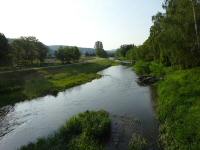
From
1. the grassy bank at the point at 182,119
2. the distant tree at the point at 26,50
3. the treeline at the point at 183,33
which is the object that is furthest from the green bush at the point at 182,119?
the distant tree at the point at 26,50

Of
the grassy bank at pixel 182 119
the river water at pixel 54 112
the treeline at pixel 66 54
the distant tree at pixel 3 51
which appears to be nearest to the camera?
the grassy bank at pixel 182 119

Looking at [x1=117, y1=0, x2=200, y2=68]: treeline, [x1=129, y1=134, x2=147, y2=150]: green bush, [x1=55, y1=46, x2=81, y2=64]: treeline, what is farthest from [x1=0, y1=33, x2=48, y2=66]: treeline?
[x1=129, y1=134, x2=147, y2=150]: green bush

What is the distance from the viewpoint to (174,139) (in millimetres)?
19375

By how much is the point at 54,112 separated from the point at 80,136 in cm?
1357

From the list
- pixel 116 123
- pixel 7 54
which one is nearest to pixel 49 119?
pixel 116 123

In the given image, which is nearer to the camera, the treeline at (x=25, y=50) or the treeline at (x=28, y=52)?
the treeline at (x=28, y=52)

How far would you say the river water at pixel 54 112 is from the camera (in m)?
26.3

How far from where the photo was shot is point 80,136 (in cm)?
2253

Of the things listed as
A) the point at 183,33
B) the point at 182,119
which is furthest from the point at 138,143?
the point at 183,33

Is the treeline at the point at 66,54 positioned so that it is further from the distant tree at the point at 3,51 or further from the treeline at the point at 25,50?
the distant tree at the point at 3,51

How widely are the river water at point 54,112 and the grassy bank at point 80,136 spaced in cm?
292

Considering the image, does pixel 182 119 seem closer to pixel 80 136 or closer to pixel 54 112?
pixel 80 136

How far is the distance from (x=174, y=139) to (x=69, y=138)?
877 cm

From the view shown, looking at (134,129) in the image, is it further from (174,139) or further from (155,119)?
(174,139)
